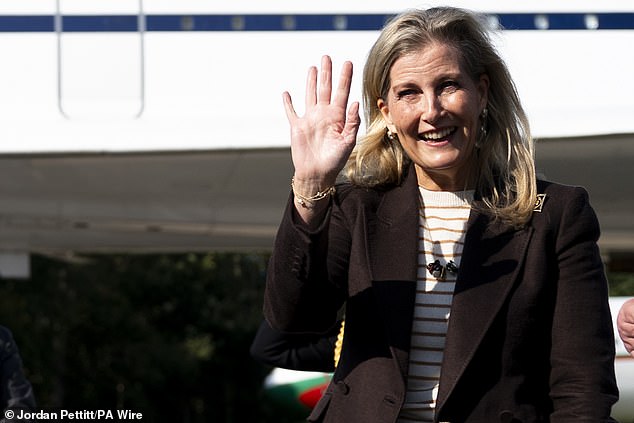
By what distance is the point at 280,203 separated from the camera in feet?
21.4

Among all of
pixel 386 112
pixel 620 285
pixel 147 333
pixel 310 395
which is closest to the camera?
pixel 386 112

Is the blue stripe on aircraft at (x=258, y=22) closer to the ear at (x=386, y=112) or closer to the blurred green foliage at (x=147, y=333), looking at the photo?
the ear at (x=386, y=112)

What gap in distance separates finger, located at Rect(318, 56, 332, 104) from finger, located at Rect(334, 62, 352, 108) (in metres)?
0.02

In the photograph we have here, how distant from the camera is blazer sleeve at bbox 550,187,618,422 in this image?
6.38 ft

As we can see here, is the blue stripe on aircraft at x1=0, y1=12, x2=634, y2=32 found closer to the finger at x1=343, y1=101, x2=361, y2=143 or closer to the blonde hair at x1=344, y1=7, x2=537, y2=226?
the blonde hair at x1=344, y1=7, x2=537, y2=226

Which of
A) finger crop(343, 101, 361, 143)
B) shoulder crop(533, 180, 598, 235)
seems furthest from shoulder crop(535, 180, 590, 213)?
finger crop(343, 101, 361, 143)

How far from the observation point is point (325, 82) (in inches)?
81.2

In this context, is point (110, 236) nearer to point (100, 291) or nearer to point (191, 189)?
point (191, 189)

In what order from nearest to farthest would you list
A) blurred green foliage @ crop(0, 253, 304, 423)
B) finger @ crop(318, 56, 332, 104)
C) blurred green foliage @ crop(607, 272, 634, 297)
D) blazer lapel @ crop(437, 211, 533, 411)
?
blazer lapel @ crop(437, 211, 533, 411) → finger @ crop(318, 56, 332, 104) → blurred green foliage @ crop(607, 272, 634, 297) → blurred green foliage @ crop(0, 253, 304, 423)

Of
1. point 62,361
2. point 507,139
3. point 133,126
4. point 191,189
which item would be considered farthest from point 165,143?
point 62,361

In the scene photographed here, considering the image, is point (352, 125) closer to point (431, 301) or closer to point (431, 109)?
point (431, 109)

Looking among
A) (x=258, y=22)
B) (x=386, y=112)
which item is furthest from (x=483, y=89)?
(x=258, y=22)

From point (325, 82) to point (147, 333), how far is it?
70.3 ft

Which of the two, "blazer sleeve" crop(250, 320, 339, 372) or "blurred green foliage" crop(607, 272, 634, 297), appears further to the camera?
"blurred green foliage" crop(607, 272, 634, 297)
